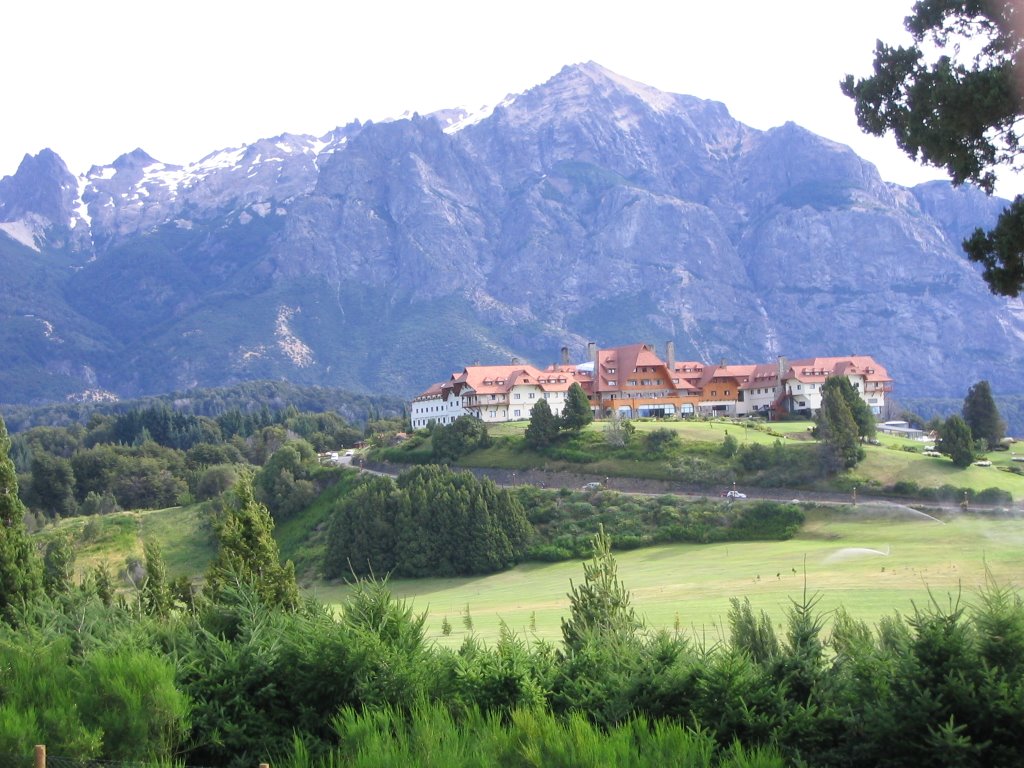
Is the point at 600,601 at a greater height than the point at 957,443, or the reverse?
the point at 957,443

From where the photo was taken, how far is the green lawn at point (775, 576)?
37.3 m

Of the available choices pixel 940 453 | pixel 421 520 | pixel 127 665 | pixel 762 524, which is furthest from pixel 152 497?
pixel 127 665

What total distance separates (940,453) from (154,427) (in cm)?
10863

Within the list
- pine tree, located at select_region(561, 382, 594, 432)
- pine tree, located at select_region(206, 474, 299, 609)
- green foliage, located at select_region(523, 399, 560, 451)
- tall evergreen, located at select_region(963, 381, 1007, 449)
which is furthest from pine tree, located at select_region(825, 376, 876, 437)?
pine tree, located at select_region(206, 474, 299, 609)

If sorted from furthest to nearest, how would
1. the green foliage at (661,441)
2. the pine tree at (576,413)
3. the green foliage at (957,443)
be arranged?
the pine tree at (576,413), the green foliage at (661,441), the green foliage at (957,443)

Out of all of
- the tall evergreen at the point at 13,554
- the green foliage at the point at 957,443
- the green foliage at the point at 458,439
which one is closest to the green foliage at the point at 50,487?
the green foliage at the point at 458,439

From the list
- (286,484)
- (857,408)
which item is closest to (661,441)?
(857,408)

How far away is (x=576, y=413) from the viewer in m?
83.7

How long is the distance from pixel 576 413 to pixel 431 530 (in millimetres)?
19289

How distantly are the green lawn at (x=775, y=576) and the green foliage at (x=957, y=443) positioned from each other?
397 inches

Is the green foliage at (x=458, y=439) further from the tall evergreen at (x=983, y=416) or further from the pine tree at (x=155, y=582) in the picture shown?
the pine tree at (x=155, y=582)

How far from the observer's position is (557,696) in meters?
15.0

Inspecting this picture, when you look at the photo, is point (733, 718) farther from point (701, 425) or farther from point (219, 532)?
point (701, 425)

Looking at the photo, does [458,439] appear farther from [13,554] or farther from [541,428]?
[13,554]
